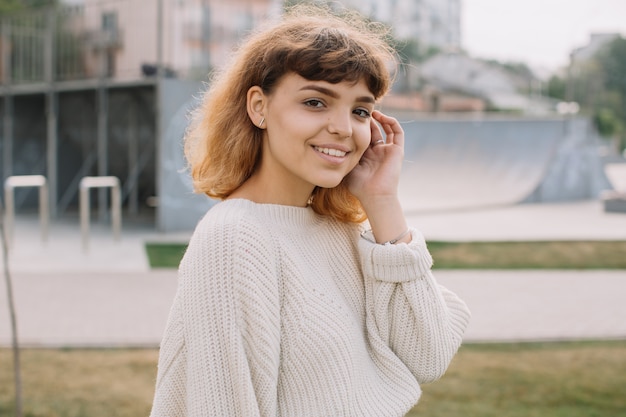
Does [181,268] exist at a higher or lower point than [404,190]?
higher

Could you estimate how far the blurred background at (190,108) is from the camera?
42.1ft

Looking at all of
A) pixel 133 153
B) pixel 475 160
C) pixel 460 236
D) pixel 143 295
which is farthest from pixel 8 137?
pixel 475 160

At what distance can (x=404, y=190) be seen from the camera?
16.7 metres

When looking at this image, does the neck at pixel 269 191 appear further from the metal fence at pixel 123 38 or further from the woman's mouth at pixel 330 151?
the metal fence at pixel 123 38

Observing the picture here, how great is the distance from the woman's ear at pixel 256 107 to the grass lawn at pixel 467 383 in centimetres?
314

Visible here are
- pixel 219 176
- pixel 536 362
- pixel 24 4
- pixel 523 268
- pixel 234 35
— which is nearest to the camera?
pixel 219 176

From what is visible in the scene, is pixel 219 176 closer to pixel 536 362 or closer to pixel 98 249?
pixel 536 362

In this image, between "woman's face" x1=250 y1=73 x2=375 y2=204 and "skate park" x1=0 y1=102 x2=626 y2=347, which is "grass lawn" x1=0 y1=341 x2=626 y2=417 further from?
"woman's face" x1=250 y1=73 x2=375 y2=204

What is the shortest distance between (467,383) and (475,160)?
13.7 m

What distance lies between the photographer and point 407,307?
5.94 ft

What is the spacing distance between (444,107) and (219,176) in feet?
63.7

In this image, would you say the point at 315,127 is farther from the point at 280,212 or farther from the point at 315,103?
the point at 280,212

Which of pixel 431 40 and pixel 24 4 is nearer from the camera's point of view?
pixel 431 40

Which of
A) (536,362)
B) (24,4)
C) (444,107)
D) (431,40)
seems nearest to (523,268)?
(536,362)
